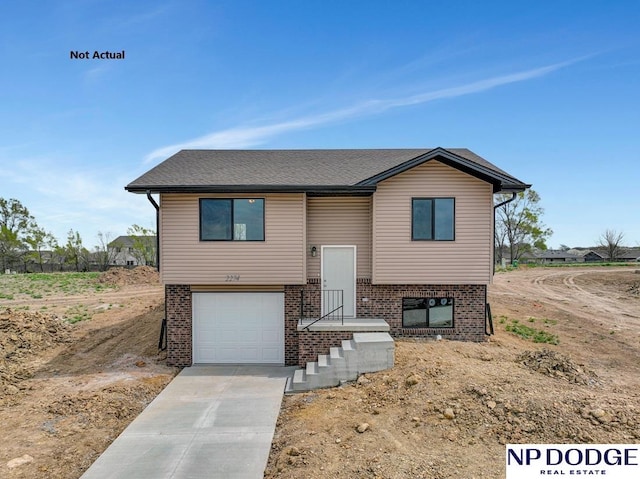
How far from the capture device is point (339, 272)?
34.8ft

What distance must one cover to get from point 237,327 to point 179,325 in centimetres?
166

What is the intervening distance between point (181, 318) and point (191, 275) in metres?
1.39

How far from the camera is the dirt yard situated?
5.22 metres

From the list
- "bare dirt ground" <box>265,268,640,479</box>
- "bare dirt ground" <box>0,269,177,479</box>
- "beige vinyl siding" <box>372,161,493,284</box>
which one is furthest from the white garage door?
"beige vinyl siding" <box>372,161,493,284</box>

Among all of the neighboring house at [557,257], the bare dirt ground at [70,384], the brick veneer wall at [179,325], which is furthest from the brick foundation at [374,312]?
the neighboring house at [557,257]

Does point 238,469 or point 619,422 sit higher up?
point 619,422

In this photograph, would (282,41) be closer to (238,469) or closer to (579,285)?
(238,469)

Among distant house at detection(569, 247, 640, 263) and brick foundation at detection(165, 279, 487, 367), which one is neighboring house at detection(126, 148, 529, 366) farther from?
distant house at detection(569, 247, 640, 263)

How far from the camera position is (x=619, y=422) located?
531 cm

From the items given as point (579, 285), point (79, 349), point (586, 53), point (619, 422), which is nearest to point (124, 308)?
point (79, 349)

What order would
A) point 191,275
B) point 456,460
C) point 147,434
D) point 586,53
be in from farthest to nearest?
point 586,53 < point 191,275 < point 147,434 < point 456,460

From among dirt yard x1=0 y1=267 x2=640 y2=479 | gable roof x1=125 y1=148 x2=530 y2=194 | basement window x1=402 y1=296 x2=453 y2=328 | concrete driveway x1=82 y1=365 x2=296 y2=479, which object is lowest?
concrete driveway x1=82 y1=365 x2=296 y2=479

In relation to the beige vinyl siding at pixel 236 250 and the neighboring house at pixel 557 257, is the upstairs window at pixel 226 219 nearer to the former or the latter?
the beige vinyl siding at pixel 236 250

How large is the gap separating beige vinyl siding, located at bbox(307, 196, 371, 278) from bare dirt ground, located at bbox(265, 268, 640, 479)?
10.0 feet
